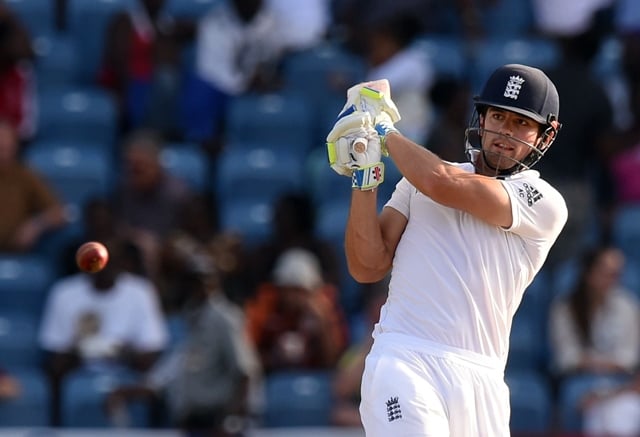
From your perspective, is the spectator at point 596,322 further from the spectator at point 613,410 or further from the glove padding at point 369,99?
the glove padding at point 369,99

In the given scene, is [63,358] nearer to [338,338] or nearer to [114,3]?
[338,338]

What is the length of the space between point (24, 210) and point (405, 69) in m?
2.96

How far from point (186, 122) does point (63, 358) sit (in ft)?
8.93

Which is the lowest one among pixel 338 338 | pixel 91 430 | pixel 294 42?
pixel 91 430

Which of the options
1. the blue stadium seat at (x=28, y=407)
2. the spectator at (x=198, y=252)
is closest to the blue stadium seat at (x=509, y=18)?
the spectator at (x=198, y=252)

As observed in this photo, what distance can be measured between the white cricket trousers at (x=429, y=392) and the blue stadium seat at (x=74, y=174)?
5.73 metres

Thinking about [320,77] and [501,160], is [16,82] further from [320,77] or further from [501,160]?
[501,160]

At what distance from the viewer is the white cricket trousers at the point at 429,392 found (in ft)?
17.2

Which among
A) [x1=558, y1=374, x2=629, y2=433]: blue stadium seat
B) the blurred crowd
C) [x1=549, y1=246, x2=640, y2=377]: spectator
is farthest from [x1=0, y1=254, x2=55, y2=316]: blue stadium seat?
[x1=558, y1=374, x2=629, y2=433]: blue stadium seat

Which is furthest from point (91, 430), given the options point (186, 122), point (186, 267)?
point (186, 122)

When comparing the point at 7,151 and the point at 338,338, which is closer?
the point at 338,338

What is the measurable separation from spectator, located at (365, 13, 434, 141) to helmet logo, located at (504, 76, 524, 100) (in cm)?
556

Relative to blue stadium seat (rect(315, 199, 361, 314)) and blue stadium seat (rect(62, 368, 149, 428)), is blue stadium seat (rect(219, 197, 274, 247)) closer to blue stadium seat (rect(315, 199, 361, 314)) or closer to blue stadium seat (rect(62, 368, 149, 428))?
blue stadium seat (rect(315, 199, 361, 314))

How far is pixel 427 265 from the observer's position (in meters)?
5.43
